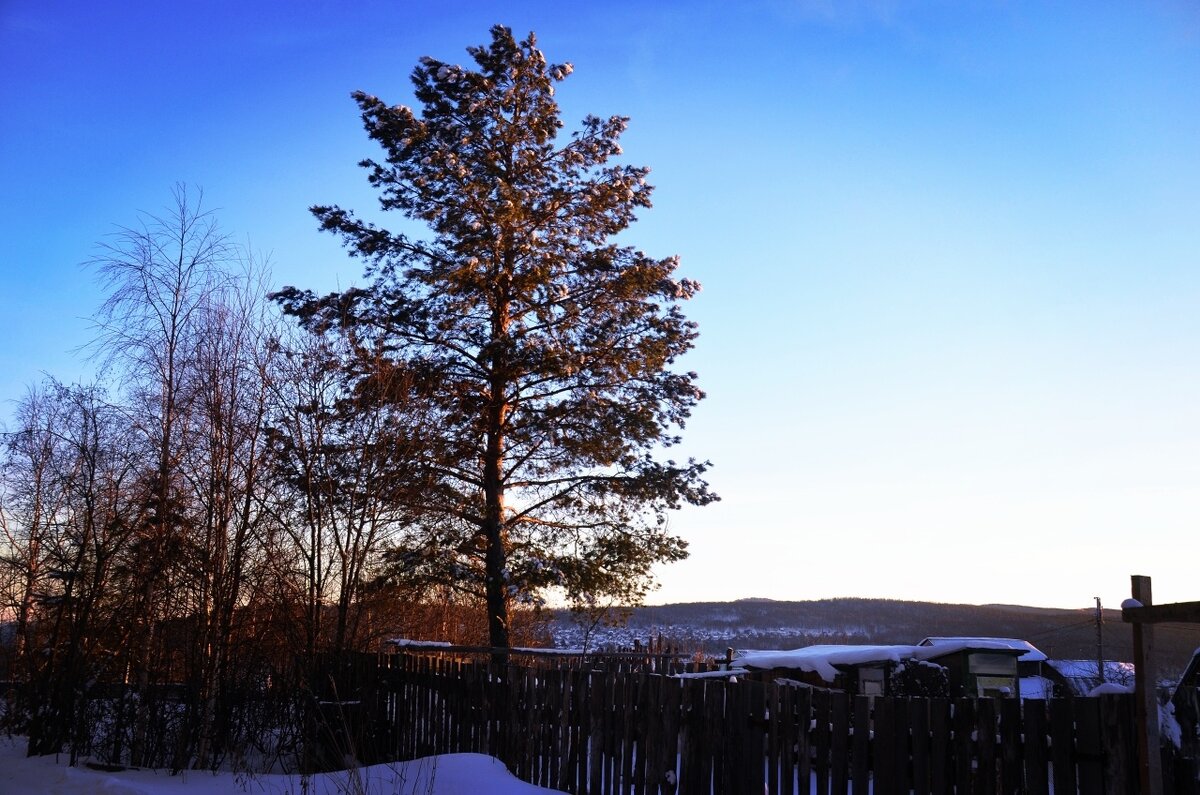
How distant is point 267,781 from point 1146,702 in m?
7.48

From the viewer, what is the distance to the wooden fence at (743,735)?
5.54m

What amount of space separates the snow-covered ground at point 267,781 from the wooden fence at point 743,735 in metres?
0.64

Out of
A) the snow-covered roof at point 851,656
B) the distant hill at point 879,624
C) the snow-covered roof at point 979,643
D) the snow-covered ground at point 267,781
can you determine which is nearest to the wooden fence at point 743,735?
the snow-covered ground at point 267,781

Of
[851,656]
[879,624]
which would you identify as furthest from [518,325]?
[879,624]

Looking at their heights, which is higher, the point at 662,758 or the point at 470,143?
the point at 470,143

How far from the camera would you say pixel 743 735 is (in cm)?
693

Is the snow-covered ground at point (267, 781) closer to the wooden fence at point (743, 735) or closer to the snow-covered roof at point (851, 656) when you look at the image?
the wooden fence at point (743, 735)

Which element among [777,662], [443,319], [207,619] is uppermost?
[443,319]

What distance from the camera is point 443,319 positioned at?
16656 millimetres

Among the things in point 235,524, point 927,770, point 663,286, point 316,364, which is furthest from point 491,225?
point 927,770

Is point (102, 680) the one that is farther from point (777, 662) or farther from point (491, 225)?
point (777, 662)

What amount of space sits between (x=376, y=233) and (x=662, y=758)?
12.0 metres

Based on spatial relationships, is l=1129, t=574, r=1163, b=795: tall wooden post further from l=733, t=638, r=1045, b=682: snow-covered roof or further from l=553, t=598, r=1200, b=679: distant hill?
l=553, t=598, r=1200, b=679: distant hill

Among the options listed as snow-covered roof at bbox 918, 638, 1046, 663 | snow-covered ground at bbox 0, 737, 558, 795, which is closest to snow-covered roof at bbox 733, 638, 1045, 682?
snow-covered roof at bbox 918, 638, 1046, 663
